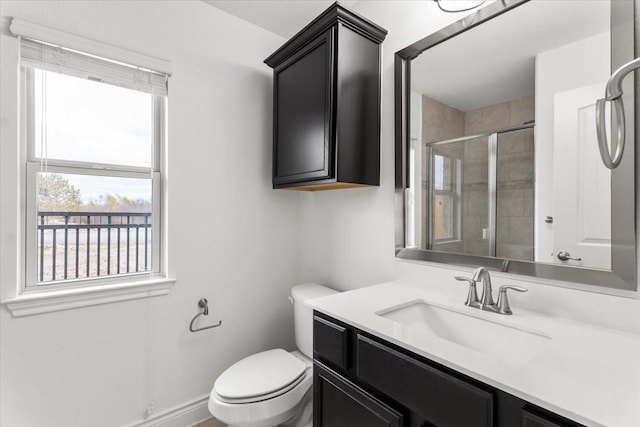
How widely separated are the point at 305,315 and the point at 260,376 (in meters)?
0.42

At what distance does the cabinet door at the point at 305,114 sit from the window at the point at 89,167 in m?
0.65

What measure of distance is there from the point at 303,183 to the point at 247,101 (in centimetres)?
74

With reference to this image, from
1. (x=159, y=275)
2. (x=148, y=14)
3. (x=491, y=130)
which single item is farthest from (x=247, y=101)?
(x=491, y=130)

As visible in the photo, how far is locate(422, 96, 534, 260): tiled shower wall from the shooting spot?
3.68ft

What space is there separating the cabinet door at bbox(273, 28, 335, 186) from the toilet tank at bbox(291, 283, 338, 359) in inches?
26.7

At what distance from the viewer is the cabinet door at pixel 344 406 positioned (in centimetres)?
93

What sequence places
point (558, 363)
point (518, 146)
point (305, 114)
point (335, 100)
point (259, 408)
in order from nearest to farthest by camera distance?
1. point (558, 363)
2. point (518, 146)
3. point (259, 408)
4. point (335, 100)
5. point (305, 114)

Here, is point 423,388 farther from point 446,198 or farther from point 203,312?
point 203,312

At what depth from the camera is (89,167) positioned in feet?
4.97

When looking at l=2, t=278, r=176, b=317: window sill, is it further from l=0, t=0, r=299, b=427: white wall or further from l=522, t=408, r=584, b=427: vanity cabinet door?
l=522, t=408, r=584, b=427: vanity cabinet door

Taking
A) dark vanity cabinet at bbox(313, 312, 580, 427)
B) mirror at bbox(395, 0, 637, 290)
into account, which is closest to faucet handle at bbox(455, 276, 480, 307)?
mirror at bbox(395, 0, 637, 290)

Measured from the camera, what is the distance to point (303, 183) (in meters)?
1.68

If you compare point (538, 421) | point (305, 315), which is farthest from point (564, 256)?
point (305, 315)

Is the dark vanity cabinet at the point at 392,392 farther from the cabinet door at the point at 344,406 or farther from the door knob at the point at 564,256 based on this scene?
the door knob at the point at 564,256
